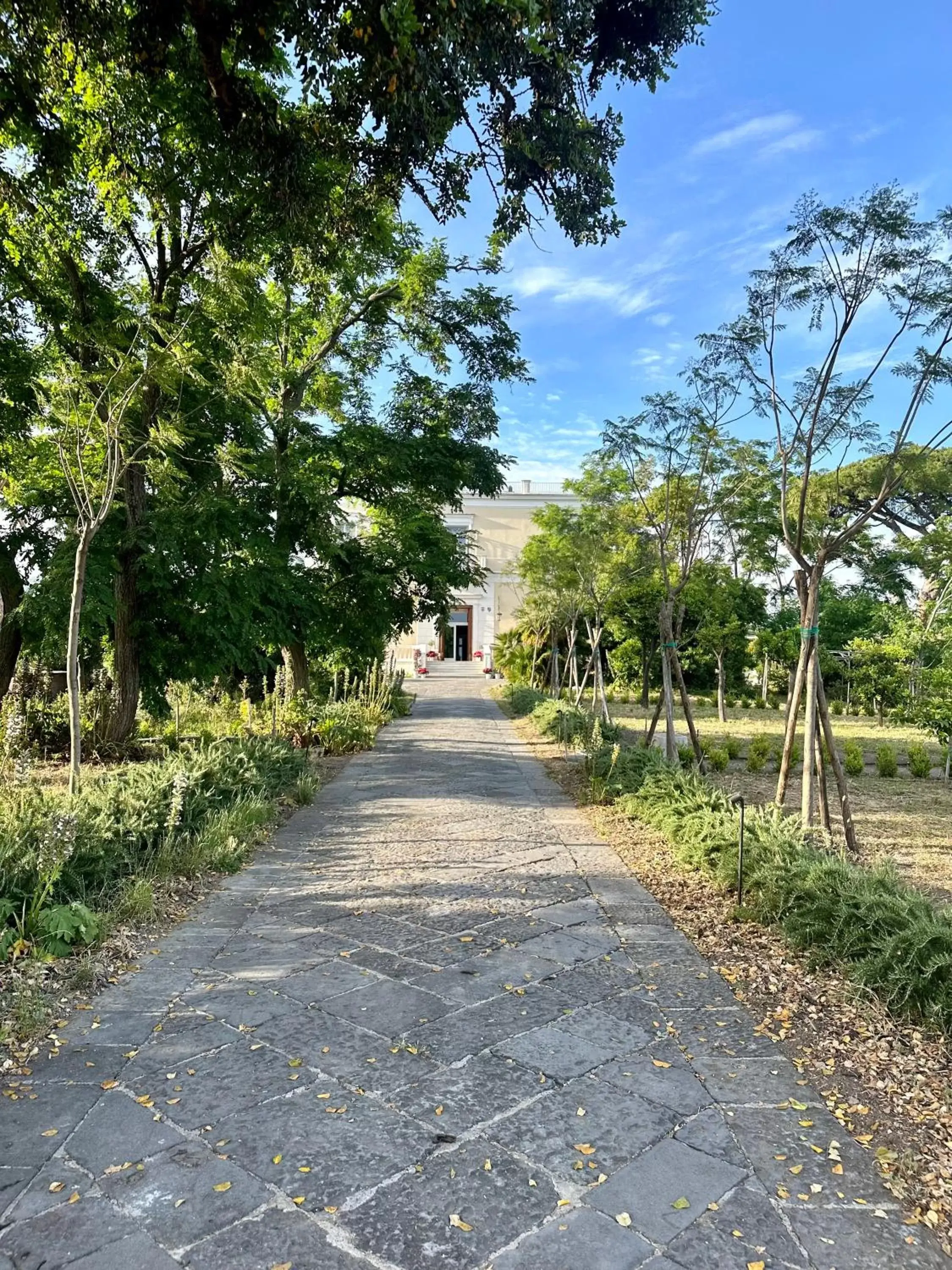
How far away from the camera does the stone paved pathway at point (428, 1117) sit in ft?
5.65

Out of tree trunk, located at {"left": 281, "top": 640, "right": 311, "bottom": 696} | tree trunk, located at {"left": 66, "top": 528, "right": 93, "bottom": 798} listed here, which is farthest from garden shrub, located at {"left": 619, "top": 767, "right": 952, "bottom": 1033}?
tree trunk, located at {"left": 281, "top": 640, "right": 311, "bottom": 696}

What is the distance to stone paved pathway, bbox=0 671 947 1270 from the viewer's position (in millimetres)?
1722

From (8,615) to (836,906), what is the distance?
7710 millimetres

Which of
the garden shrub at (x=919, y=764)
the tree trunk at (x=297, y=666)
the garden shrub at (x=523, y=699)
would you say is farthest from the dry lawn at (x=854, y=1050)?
the garden shrub at (x=523, y=699)

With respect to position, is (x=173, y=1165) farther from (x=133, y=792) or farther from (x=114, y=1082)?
(x=133, y=792)

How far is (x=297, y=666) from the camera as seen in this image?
1188 centimetres

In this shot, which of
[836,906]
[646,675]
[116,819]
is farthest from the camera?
[646,675]

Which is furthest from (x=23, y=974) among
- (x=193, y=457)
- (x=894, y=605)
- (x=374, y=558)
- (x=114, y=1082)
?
(x=894, y=605)

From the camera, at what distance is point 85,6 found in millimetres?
3332

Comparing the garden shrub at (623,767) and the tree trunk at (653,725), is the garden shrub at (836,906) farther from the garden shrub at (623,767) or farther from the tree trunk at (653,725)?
the tree trunk at (653,725)

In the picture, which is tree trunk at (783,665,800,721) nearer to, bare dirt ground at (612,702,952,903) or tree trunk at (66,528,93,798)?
bare dirt ground at (612,702,952,903)

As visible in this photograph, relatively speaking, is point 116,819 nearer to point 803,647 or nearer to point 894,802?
point 803,647

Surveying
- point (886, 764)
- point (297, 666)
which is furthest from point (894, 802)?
point (297, 666)

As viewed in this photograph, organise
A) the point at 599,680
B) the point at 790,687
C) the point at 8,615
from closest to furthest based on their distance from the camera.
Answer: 1. the point at 8,615
2. the point at 599,680
3. the point at 790,687
